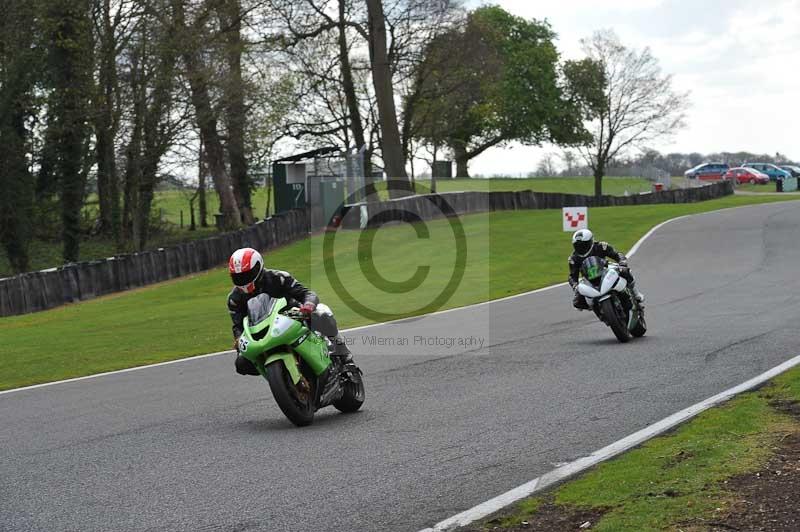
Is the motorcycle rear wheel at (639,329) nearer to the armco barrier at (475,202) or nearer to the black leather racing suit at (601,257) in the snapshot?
the black leather racing suit at (601,257)

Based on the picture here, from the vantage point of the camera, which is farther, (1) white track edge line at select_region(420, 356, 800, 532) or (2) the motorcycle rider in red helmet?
(2) the motorcycle rider in red helmet

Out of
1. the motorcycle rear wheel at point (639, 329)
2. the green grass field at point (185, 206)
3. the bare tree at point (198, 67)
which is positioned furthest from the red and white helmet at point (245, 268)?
the bare tree at point (198, 67)

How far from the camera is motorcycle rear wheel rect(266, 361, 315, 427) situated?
30.2 ft

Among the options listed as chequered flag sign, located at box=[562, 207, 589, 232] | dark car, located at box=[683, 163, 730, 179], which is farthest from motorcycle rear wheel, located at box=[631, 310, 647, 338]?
dark car, located at box=[683, 163, 730, 179]

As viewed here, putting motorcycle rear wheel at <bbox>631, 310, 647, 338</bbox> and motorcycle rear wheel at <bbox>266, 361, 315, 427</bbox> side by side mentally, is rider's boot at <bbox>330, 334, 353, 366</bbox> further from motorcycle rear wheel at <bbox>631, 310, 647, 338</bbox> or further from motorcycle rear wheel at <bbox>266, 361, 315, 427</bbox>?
motorcycle rear wheel at <bbox>631, 310, 647, 338</bbox>

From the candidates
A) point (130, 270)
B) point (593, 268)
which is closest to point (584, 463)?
point (593, 268)

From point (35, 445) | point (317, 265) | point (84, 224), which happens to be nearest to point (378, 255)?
point (317, 265)

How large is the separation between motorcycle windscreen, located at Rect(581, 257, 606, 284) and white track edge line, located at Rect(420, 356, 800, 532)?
4554 millimetres

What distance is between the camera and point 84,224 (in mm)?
51000

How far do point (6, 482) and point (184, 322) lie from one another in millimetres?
14423

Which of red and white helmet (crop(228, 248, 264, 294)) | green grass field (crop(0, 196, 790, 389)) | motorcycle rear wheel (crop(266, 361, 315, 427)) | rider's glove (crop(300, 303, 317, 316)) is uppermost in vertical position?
red and white helmet (crop(228, 248, 264, 294))

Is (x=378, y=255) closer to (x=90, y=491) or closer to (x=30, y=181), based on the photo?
(x=30, y=181)

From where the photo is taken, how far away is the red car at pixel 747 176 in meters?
83.4

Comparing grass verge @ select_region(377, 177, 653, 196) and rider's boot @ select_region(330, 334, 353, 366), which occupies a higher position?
grass verge @ select_region(377, 177, 653, 196)
